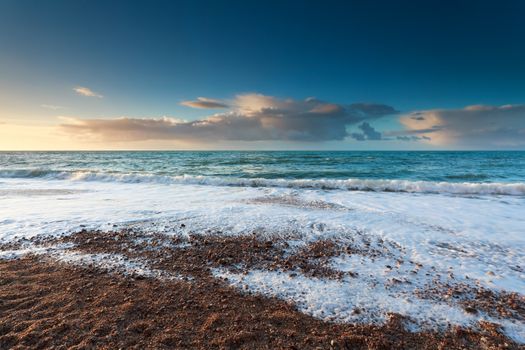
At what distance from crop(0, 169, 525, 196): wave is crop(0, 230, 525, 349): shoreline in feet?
30.5

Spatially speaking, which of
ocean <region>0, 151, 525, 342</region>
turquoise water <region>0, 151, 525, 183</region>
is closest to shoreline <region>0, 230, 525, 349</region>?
ocean <region>0, 151, 525, 342</region>

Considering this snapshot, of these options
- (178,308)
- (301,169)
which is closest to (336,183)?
(301,169)

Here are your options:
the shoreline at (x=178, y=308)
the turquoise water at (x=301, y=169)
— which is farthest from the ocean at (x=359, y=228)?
the turquoise water at (x=301, y=169)

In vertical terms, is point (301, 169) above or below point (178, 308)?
above

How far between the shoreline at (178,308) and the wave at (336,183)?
930cm

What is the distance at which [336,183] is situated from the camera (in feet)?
45.9

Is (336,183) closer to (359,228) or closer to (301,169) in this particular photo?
(359,228)

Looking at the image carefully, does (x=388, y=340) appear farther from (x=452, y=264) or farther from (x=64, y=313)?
(x=64, y=313)

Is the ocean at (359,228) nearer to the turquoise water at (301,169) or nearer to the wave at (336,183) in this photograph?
the wave at (336,183)

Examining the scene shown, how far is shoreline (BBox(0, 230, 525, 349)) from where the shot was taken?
2.59m

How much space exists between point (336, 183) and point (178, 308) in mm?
12197

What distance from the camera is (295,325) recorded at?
281 cm

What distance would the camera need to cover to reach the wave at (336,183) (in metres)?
11.9

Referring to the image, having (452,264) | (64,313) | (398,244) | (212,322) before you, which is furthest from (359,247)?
(64,313)
